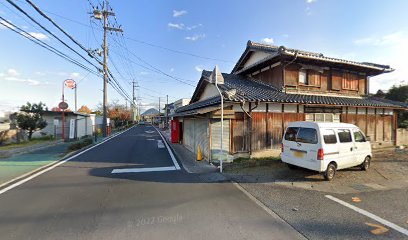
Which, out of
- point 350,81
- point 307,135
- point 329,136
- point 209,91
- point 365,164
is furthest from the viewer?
point 209,91

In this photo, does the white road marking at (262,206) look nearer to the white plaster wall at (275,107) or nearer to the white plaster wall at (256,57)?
the white plaster wall at (275,107)

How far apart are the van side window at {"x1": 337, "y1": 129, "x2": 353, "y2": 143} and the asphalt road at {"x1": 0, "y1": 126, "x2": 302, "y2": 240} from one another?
151 inches

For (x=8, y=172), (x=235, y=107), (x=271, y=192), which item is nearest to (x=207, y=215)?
(x=271, y=192)

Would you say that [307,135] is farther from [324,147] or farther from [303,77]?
[303,77]

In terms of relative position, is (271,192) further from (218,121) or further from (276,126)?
(276,126)

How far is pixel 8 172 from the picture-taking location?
725cm

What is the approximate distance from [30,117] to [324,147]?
19.4m

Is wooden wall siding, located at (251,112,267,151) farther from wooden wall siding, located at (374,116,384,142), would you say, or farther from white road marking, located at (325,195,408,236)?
wooden wall siding, located at (374,116,384,142)

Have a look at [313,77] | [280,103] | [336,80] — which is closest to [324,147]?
[280,103]

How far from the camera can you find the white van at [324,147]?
5886 millimetres

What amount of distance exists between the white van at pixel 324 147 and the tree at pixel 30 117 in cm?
1816

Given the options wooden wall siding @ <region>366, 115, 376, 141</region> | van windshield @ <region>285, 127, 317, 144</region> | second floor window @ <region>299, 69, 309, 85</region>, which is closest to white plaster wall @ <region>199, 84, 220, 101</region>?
second floor window @ <region>299, 69, 309, 85</region>

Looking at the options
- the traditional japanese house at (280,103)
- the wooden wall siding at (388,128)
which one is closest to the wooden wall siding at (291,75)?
the traditional japanese house at (280,103)

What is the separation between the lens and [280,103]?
945 centimetres
